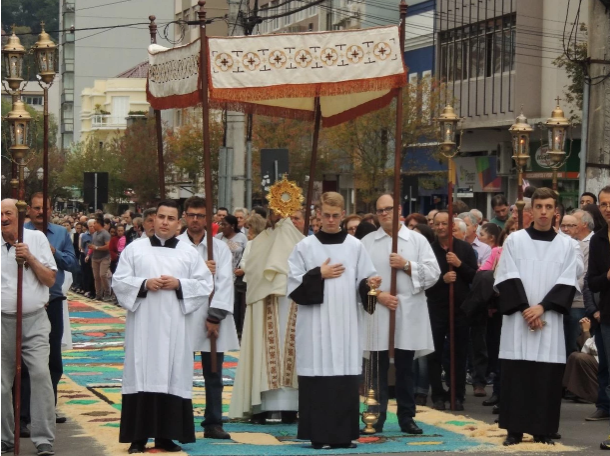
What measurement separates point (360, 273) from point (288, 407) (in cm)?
176

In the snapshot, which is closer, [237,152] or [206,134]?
[206,134]

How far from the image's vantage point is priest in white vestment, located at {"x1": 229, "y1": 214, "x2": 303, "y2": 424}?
12.1 m

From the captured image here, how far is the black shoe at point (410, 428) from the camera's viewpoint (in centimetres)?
1132

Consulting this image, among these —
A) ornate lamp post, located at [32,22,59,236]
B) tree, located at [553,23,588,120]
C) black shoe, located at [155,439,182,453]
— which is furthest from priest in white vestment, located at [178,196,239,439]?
tree, located at [553,23,588,120]

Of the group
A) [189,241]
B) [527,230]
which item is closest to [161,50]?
[189,241]

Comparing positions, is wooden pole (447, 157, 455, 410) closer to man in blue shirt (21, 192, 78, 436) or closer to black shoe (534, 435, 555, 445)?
black shoe (534, 435, 555, 445)

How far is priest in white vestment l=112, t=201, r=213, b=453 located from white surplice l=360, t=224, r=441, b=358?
1.73m

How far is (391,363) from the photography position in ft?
37.9

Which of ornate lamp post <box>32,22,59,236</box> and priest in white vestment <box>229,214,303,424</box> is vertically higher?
ornate lamp post <box>32,22,59,236</box>

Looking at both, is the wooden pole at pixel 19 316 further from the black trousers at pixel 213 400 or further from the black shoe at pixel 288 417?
the black shoe at pixel 288 417

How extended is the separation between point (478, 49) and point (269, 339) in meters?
30.0

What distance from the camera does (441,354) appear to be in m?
13.5

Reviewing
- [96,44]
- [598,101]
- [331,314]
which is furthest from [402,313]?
[96,44]

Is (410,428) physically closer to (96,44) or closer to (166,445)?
(166,445)
